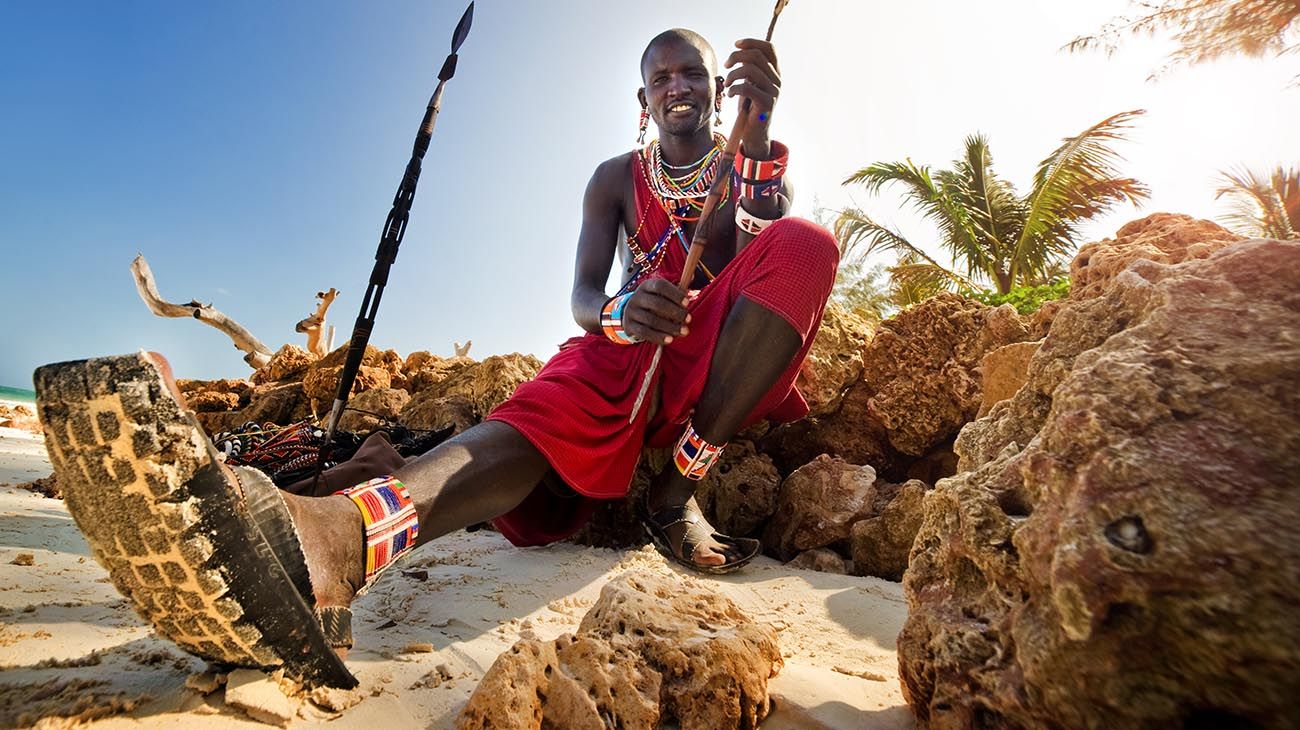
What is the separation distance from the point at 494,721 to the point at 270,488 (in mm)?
507

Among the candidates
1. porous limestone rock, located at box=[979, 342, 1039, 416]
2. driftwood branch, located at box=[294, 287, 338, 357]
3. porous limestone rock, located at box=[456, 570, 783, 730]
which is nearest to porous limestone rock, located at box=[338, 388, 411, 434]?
porous limestone rock, located at box=[456, 570, 783, 730]

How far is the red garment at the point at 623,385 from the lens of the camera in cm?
155

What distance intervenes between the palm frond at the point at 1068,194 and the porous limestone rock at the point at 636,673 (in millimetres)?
11953

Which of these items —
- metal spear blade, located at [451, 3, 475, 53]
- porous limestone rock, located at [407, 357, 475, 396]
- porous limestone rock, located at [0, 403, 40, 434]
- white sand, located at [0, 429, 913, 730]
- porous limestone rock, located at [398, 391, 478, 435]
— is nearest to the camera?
white sand, located at [0, 429, 913, 730]

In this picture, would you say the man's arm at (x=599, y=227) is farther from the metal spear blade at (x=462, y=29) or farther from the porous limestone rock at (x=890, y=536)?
the porous limestone rock at (x=890, y=536)

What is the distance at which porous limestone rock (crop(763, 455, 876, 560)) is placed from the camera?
2068 millimetres

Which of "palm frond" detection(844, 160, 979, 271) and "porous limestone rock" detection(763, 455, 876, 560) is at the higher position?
"palm frond" detection(844, 160, 979, 271)

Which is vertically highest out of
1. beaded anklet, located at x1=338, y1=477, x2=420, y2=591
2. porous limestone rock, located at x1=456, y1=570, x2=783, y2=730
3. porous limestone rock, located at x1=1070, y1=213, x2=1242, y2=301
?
porous limestone rock, located at x1=1070, y1=213, x2=1242, y2=301

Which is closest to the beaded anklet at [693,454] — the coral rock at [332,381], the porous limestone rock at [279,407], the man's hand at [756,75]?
the man's hand at [756,75]

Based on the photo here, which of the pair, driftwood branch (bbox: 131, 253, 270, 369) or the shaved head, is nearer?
the shaved head

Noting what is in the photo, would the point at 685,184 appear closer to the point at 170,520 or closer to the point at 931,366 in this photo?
the point at 931,366

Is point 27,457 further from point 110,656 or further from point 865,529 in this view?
point 865,529

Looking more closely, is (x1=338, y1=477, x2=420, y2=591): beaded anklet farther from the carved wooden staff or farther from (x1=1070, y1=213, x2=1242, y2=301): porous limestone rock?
(x1=1070, y1=213, x2=1242, y2=301): porous limestone rock

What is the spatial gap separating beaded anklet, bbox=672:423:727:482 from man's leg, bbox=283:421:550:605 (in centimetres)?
47
